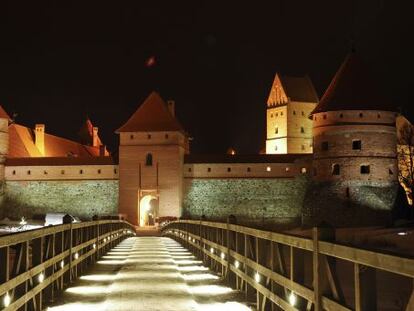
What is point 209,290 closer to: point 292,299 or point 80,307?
point 80,307

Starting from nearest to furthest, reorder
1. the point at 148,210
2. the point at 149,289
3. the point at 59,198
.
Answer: the point at 149,289, the point at 59,198, the point at 148,210

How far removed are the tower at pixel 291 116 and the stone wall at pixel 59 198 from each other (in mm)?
19869

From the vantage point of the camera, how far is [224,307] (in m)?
8.02

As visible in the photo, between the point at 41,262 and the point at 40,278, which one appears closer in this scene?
the point at 40,278

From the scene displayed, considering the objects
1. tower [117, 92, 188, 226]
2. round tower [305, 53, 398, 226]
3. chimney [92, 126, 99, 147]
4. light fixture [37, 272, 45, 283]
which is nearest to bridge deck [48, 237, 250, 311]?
light fixture [37, 272, 45, 283]

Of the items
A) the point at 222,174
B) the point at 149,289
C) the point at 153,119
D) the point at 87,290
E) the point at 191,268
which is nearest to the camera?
the point at 87,290

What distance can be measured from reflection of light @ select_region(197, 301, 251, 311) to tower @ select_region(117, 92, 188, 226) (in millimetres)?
35053

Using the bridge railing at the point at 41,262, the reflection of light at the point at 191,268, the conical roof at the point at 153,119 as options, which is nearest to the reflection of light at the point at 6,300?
the bridge railing at the point at 41,262

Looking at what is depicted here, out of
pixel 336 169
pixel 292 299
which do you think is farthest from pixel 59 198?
pixel 292 299

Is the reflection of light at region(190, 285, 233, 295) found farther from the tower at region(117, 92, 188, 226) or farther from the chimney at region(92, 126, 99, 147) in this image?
the chimney at region(92, 126, 99, 147)

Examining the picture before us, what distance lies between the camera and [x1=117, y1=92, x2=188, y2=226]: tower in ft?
143

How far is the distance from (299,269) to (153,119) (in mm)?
40356

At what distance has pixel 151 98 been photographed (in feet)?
156

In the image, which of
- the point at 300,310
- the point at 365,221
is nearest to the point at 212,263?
the point at 300,310
